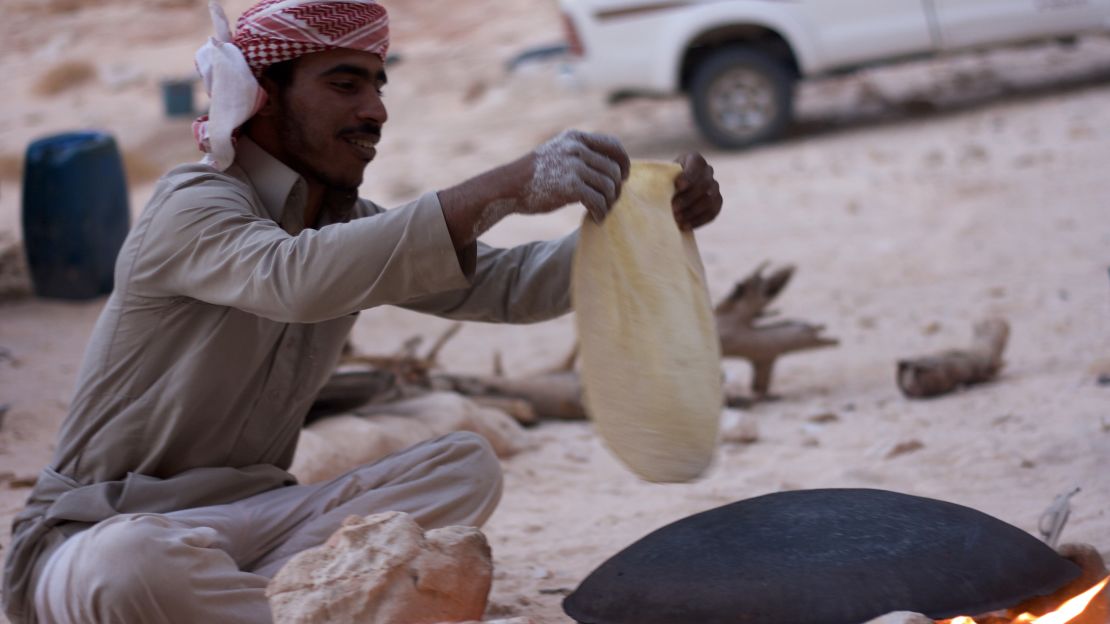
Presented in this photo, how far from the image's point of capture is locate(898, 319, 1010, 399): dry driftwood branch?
518cm

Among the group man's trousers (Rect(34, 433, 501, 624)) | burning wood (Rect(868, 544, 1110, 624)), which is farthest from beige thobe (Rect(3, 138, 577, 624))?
burning wood (Rect(868, 544, 1110, 624))

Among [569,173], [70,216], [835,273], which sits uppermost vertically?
[569,173]

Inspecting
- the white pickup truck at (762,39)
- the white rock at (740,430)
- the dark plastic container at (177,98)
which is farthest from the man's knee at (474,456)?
the dark plastic container at (177,98)

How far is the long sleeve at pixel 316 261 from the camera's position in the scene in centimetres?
248

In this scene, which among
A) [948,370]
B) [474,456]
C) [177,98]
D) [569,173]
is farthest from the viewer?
[177,98]

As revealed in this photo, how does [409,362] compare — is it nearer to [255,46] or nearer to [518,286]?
[518,286]

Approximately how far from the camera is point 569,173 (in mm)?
2439

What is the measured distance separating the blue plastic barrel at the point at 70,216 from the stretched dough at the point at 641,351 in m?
5.29

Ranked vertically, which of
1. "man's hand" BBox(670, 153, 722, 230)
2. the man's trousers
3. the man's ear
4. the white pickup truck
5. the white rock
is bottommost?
the white rock

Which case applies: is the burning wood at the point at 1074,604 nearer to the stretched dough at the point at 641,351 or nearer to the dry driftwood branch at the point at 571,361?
the stretched dough at the point at 641,351

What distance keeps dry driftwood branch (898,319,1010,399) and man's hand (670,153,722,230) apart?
8.23 ft

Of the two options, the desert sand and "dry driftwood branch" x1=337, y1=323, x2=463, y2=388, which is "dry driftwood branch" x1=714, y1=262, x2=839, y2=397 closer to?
the desert sand

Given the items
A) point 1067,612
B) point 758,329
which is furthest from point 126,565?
point 758,329

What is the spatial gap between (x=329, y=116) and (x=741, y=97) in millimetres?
7587
